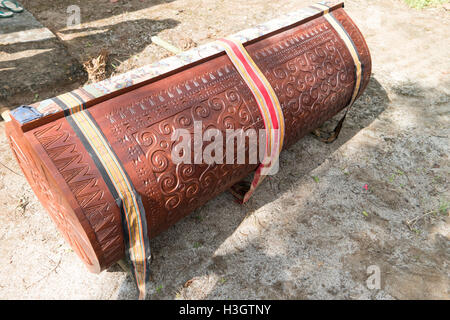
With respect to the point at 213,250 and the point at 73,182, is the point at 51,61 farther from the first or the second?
the point at 213,250

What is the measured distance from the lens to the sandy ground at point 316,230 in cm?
202

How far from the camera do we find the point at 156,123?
167 cm

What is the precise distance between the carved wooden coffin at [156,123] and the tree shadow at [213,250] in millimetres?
395

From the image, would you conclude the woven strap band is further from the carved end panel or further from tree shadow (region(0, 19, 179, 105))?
tree shadow (region(0, 19, 179, 105))

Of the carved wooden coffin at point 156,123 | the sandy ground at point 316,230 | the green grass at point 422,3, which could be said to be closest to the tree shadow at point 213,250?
the sandy ground at point 316,230

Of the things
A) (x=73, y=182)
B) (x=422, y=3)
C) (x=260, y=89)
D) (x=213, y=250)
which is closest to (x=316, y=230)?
(x=213, y=250)

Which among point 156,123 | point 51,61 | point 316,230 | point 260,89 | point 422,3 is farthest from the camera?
point 422,3

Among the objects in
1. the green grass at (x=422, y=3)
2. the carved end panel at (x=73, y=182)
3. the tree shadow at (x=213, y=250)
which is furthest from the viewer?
the green grass at (x=422, y=3)

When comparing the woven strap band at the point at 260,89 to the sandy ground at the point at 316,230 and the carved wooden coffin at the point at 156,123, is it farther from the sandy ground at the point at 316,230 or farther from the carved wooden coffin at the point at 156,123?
the sandy ground at the point at 316,230

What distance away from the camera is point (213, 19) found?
16.1 ft

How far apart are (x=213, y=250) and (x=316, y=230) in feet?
2.57

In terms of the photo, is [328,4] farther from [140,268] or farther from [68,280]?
[68,280]

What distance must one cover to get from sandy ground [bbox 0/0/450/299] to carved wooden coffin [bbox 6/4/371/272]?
1.36 ft
